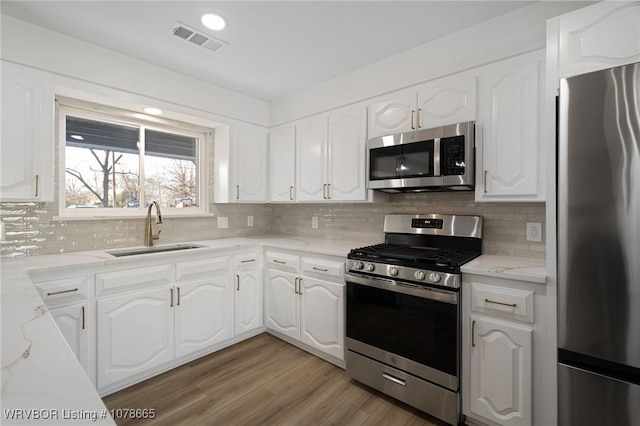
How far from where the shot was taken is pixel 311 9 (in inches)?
73.7

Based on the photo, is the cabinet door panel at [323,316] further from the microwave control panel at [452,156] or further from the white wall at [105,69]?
the white wall at [105,69]

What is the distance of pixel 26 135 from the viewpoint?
2004mm

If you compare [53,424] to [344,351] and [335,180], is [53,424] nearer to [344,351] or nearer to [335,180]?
[344,351]

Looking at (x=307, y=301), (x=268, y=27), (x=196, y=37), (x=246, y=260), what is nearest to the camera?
(x=268, y=27)

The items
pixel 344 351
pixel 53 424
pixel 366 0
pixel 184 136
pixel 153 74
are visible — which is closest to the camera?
pixel 53 424

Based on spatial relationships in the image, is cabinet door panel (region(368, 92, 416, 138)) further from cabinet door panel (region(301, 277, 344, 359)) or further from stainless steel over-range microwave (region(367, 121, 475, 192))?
cabinet door panel (region(301, 277, 344, 359))

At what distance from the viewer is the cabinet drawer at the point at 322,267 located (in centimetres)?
245

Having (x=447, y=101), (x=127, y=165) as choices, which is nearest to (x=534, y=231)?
(x=447, y=101)

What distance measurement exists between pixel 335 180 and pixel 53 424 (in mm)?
2436

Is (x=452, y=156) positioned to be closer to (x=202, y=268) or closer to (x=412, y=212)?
(x=412, y=212)

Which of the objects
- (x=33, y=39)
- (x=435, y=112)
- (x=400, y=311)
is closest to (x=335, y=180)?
Result: (x=435, y=112)

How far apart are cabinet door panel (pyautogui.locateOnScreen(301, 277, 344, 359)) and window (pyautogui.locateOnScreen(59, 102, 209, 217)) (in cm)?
150

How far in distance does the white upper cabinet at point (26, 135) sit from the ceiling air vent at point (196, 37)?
35.6 inches

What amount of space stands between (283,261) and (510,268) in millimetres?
1795
